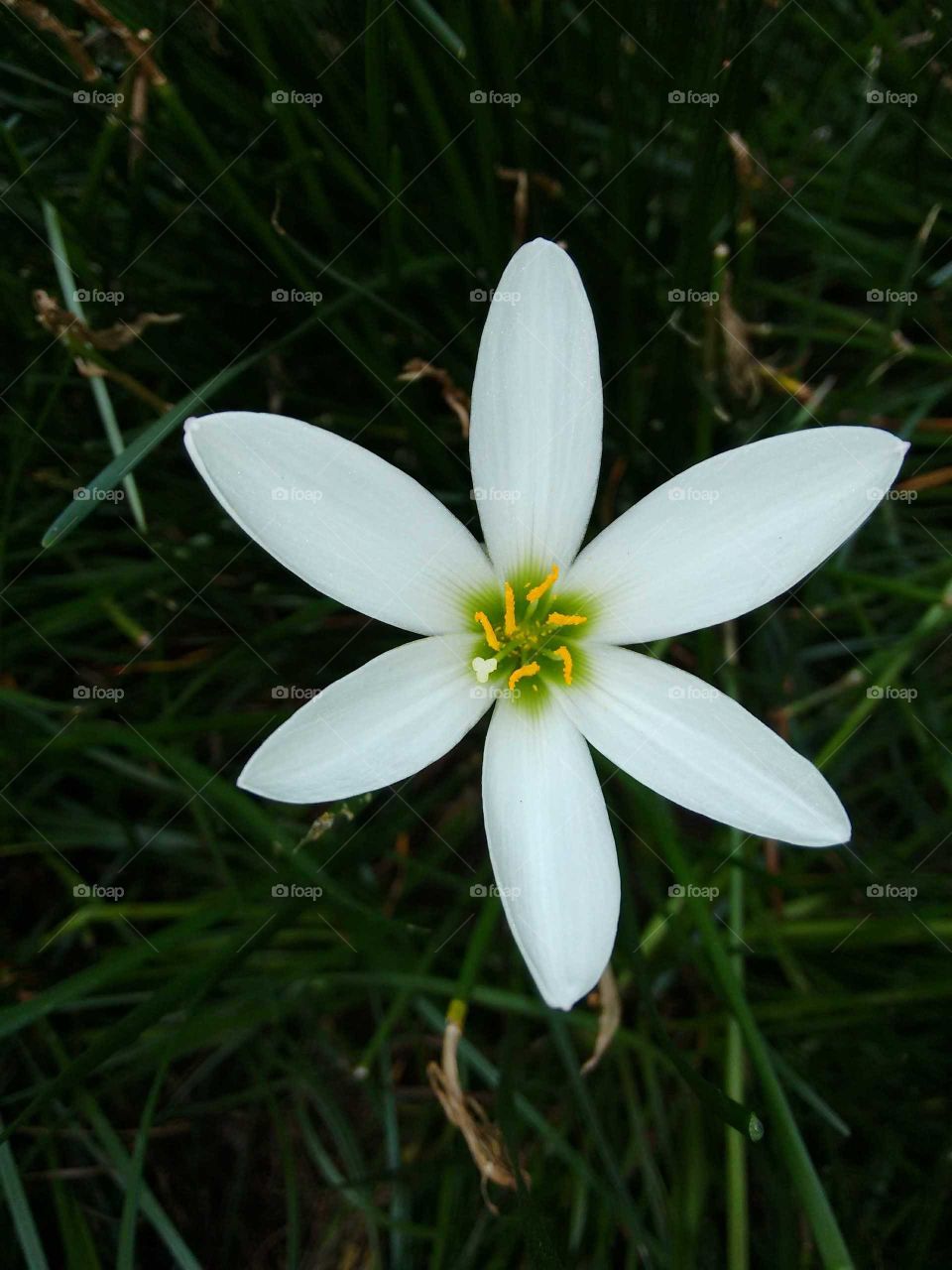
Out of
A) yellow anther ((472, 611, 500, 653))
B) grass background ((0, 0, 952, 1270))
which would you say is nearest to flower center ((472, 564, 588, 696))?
yellow anther ((472, 611, 500, 653))

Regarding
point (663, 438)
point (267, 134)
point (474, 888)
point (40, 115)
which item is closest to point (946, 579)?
point (663, 438)

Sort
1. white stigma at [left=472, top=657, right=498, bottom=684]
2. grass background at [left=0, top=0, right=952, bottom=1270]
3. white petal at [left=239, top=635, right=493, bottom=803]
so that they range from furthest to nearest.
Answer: grass background at [left=0, top=0, right=952, bottom=1270] < white stigma at [left=472, top=657, right=498, bottom=684] < white petal at [left=239, top=635, right=493, bottom=803]

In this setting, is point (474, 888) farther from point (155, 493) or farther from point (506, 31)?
point (506, 31)

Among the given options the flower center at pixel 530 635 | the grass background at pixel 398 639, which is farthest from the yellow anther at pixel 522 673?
the grass background at pixel 398 639

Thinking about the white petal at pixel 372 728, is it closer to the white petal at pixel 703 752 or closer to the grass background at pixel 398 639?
the white petal at pixel 703 752

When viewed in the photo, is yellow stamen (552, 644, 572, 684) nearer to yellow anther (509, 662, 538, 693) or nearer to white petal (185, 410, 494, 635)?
yellow anther (509, 662, 538, 693)

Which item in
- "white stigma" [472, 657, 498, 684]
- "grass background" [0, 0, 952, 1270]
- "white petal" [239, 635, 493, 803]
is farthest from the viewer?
"grass background" [0, 0, 952, 1270]
